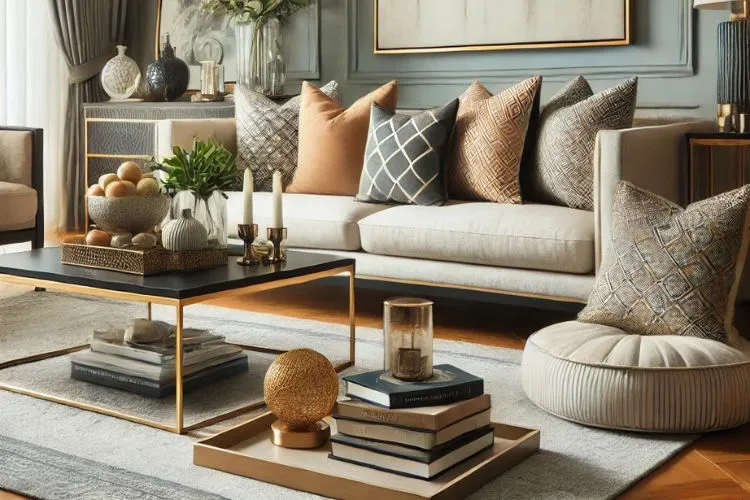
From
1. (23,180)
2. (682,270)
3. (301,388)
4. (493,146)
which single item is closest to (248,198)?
(301,388)

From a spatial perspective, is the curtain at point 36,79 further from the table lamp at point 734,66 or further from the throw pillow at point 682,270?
the throw pillow at point 682,270

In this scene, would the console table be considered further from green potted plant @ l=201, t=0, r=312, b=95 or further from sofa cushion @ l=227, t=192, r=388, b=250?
sofa cushion @ l=227, t=192, r=388, b=250

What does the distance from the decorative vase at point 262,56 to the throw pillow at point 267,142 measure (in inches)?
36.4

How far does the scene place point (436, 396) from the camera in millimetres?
1978

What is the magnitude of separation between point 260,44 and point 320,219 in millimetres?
1919

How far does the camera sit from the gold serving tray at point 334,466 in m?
1.92

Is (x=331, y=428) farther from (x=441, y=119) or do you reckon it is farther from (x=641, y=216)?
(x=441, y=119)

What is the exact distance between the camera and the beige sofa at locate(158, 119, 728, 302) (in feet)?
10.5

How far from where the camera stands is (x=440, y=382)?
2004mm

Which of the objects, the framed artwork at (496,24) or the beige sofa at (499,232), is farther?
the framed artwork at (496,24)

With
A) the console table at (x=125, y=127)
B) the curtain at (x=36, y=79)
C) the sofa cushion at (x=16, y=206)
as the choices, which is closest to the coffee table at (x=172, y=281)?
the sofa cushion at (x=16, y=206)

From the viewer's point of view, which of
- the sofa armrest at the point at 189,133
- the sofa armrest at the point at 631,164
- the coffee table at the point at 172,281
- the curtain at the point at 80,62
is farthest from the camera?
Result: the curtain at the point at 80,62

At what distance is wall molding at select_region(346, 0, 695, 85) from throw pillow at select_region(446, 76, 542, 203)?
745 mm

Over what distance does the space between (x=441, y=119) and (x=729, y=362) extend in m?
1.82
